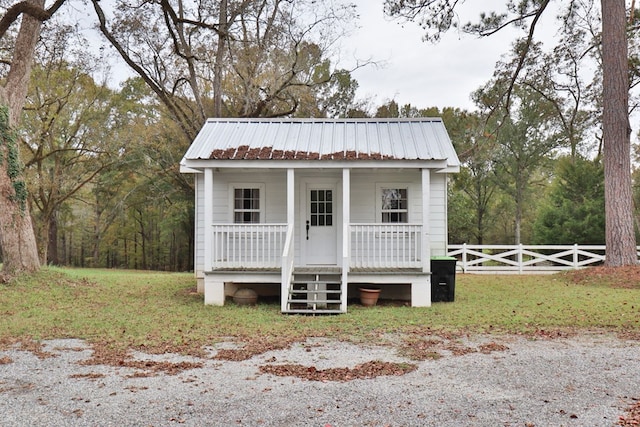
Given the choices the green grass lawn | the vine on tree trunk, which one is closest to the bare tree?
the vine on tree trunk

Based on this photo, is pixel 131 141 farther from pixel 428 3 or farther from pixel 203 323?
pixel 203 323

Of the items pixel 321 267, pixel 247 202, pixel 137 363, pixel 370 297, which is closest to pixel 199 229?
pixel 247 202

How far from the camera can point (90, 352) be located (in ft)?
19.8

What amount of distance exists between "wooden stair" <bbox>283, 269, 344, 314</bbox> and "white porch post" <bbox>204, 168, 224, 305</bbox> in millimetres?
1512

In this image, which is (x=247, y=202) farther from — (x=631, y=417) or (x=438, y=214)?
(x=631, y=417)

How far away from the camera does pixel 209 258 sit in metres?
9.57

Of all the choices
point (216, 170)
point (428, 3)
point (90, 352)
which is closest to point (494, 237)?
point (428, 3)

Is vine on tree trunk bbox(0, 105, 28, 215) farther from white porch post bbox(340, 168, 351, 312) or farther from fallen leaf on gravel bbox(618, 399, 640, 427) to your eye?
fallen leaf on gravel bbox(618, 399, 640, 427)

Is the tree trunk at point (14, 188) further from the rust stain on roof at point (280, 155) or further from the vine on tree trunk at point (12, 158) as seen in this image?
the rust stain on roof at point (280, 155)

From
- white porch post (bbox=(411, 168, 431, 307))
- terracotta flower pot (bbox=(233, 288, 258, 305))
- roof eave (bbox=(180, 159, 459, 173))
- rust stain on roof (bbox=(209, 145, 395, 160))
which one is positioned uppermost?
rust stain on roof (bbox=(209, 145, 395, 160))

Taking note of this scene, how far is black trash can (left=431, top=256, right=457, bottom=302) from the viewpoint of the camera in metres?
10.0

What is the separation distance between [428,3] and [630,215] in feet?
27.3

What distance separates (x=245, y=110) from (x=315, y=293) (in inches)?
477

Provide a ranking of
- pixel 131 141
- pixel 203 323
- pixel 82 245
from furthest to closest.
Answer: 1. pixel 82 245
2. pixel 131 141
3. pixel 203 323
